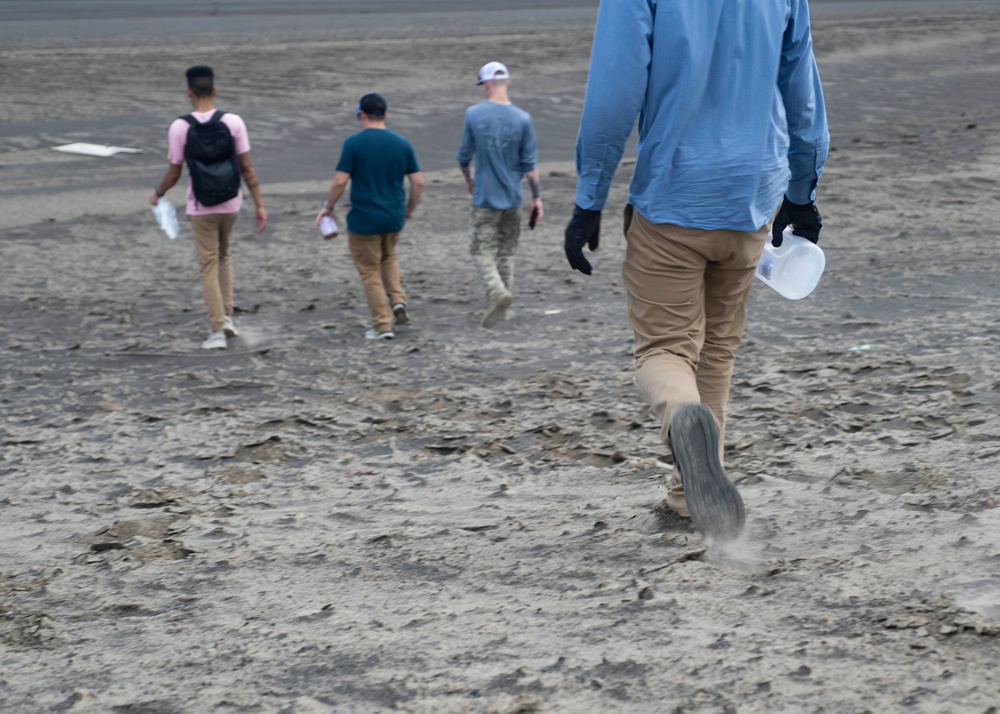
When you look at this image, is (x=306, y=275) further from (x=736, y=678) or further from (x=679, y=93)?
(x=736, y=678)

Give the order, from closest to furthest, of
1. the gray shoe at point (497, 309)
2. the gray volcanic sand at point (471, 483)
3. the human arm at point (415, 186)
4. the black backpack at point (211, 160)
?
the gray volcanic sand at point (471, 483) < the black backpack at point (211, 160) < the gray shoe at point (497, 309) < the human arm at point (415, 186)

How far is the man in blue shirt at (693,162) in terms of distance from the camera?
3162 millimetres

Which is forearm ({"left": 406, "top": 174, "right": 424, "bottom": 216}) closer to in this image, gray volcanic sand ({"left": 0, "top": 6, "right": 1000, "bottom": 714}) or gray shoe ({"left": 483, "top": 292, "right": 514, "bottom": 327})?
gray volcanic sand ({"left": 0, "top": 6, "right": 1000, "bottom": 714})

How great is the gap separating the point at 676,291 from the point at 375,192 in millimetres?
4491

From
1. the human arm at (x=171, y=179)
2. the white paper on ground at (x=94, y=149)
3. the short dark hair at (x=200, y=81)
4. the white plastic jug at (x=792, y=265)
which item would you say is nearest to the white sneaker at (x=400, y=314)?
the human arm at (x=171, y=179)

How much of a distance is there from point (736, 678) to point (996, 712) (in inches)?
21.9

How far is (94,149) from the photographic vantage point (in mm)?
14094

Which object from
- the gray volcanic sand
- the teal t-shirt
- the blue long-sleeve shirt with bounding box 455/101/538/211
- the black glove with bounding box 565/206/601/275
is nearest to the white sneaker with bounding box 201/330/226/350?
the gray volcanic sand

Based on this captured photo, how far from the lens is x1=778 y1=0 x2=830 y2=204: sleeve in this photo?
135 inches

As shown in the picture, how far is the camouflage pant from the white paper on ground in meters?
7.80

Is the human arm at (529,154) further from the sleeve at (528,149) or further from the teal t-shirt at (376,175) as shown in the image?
the teal t-shirt at (376,175)

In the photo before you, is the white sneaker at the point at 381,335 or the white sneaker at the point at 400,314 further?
the white sneaker at the point at 400,314

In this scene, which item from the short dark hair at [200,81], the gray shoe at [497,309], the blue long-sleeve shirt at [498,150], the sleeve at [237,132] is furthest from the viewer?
the blue long-sleeve shirt at [498,150]

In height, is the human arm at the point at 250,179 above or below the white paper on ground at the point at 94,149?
above
